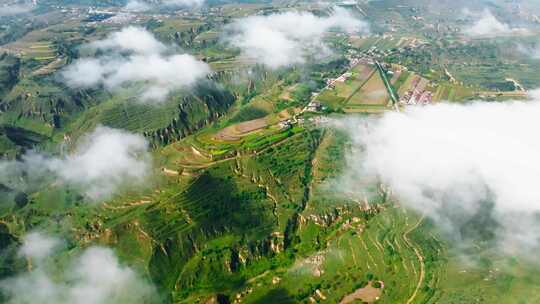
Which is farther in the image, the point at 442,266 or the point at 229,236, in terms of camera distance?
the point at 229,236

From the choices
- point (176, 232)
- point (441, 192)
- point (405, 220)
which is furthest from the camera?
point (441, 192)

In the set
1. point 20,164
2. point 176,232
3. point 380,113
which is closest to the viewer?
point 176,232

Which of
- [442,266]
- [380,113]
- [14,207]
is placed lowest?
[14,207]

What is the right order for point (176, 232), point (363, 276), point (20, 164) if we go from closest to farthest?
point (363, 276), point (176, 232), point (20, 164)

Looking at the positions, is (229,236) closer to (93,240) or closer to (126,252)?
(126,252)

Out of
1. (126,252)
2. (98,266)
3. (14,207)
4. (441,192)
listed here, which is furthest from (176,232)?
(441,192)

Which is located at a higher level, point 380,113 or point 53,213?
point 380,113

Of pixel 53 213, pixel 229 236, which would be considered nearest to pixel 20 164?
pixel 53 213

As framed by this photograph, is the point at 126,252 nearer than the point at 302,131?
Yes

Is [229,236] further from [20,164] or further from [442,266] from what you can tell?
[20,164]
